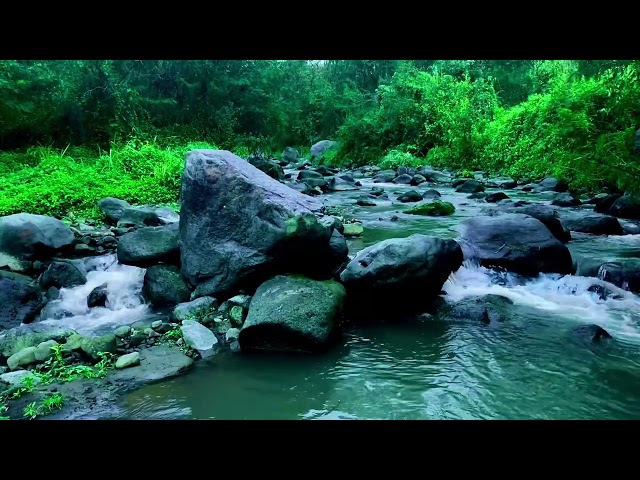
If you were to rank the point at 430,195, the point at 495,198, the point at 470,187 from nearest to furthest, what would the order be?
the point at 495,198, the point at 430,195, the point at 470,187

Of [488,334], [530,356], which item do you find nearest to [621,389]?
[530,356]

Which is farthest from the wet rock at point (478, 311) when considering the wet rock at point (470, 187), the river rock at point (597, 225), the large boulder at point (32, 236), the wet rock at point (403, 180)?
the wet rock at point (403, 180)

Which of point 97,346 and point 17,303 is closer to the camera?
point 97,346

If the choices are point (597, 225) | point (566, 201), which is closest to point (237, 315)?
point (597, 225)

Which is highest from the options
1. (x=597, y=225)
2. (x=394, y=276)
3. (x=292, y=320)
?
(x=597, y=225)

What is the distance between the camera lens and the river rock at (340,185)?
17.8 meters

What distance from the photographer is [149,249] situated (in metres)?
7.20

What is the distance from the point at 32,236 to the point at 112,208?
2668mm

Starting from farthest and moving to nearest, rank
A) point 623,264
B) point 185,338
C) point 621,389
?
point 623,264
point 185,338
point 621,389

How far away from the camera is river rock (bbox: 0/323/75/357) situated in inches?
200

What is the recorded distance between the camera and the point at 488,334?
5504 mm

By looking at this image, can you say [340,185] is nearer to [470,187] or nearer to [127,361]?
[470,187]
